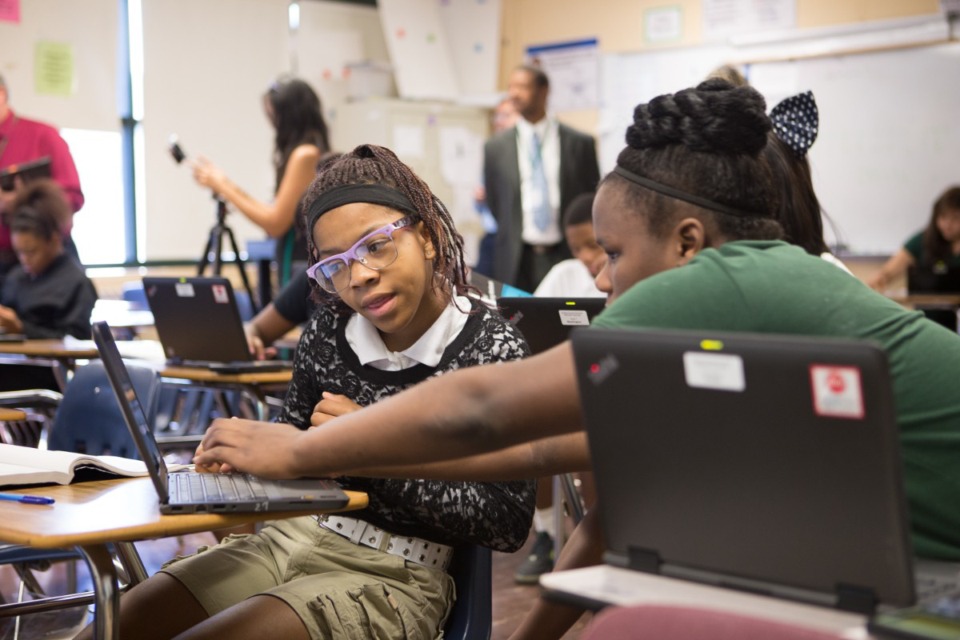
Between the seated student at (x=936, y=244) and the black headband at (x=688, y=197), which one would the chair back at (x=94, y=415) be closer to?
the black headband at (x=688, y=197)

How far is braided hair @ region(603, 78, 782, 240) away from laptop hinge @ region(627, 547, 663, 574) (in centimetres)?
41

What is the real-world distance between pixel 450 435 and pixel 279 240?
3.56 metres

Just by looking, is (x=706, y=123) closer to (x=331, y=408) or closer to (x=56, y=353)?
(x=331, y=408)

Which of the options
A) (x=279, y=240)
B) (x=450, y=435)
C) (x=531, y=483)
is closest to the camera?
(x=450, y=435)

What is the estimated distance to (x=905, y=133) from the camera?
6.62 metres

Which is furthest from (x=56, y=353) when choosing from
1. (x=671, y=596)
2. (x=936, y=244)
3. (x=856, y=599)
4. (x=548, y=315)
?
(x=936, y=244)

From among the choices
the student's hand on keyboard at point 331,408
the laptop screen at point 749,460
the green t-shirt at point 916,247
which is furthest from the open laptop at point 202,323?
the green t-shirt at point 916,247

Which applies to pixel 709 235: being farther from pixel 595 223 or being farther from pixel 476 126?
pixel 476 126

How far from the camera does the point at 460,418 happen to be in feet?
4.02

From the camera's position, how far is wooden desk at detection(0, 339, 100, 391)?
3.83 meters

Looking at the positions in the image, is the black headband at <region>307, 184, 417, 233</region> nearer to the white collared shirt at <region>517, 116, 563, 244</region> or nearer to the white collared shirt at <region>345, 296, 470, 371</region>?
the white collared shirt at <region>345, 296, 470, 371</region>

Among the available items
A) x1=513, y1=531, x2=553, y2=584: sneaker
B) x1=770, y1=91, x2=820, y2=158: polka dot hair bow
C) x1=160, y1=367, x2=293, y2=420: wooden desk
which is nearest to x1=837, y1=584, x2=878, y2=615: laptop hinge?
x1=770, y1=91, x2=820, y2=158: polka dot hair bow

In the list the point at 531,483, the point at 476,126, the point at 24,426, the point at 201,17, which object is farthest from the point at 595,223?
the point at 476,126

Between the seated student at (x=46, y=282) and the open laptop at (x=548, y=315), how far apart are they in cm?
252
